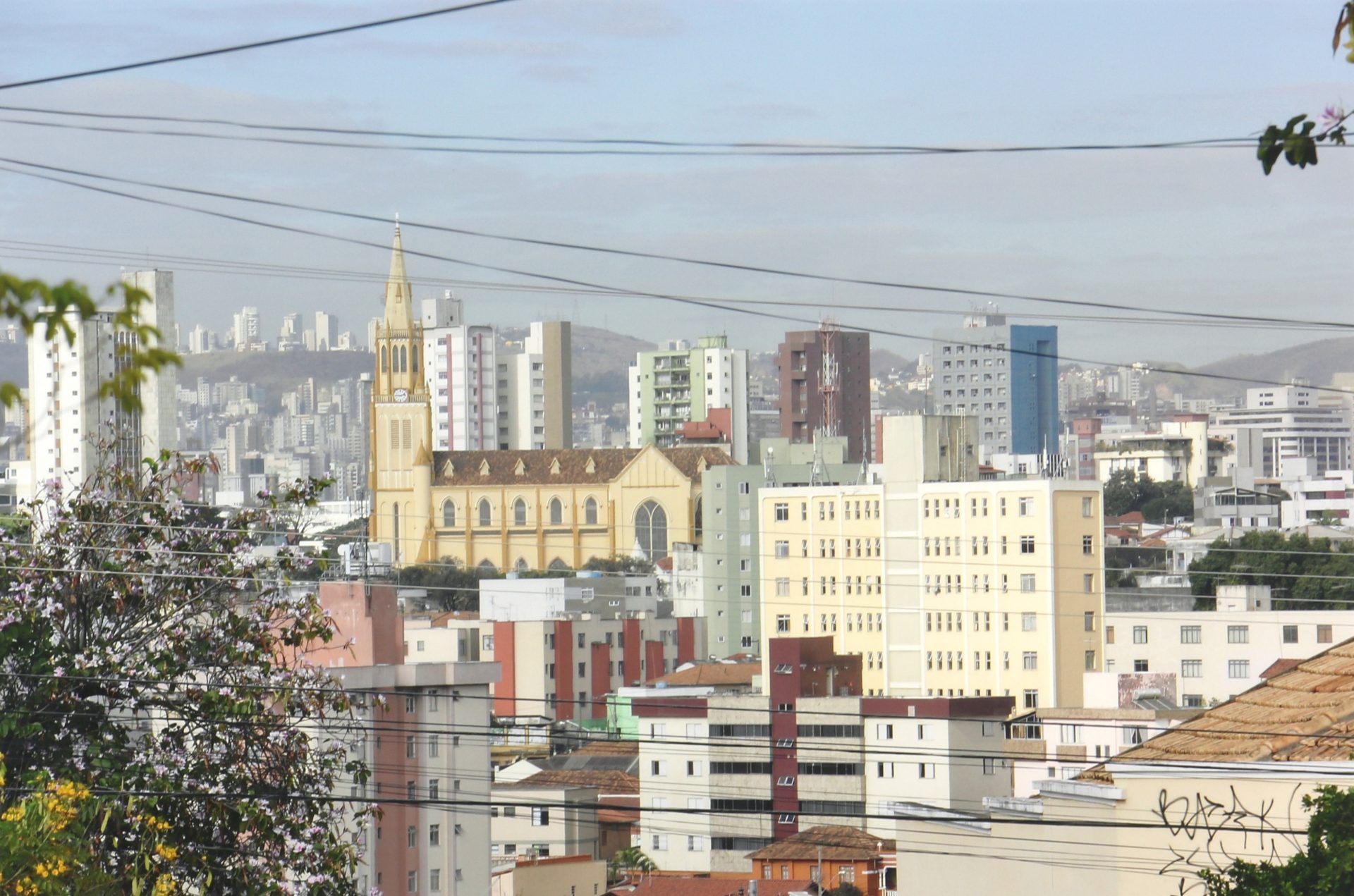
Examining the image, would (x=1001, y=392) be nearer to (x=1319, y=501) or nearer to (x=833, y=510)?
(x=1319, y=501)

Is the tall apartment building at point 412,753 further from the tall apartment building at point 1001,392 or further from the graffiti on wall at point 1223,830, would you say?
the tall apartment building at point 1001,392

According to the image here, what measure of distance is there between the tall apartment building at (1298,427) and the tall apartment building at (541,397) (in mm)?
51960

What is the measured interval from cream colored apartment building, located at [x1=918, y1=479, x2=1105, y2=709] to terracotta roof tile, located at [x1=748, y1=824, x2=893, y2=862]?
20076 mm

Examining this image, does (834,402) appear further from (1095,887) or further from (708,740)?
(1095,887)

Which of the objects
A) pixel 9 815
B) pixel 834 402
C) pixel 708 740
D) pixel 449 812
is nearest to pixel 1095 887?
pixel 9 815

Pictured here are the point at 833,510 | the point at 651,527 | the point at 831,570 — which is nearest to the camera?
the point at 831,570

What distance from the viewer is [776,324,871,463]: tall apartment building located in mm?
129250

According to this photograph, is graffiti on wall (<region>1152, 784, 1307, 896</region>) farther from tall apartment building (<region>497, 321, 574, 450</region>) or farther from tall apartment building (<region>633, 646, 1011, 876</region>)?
tall apartment building (<region>497, 321, 574, 450</region>)

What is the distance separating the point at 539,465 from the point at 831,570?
167 feet

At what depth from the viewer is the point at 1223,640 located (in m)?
47.0

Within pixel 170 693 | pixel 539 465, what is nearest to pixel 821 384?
pixel 539 465

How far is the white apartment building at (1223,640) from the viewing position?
150 ft

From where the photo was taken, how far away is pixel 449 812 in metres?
23.0

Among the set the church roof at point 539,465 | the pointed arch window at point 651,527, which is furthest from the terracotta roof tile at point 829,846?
the church roof at point 539,465
